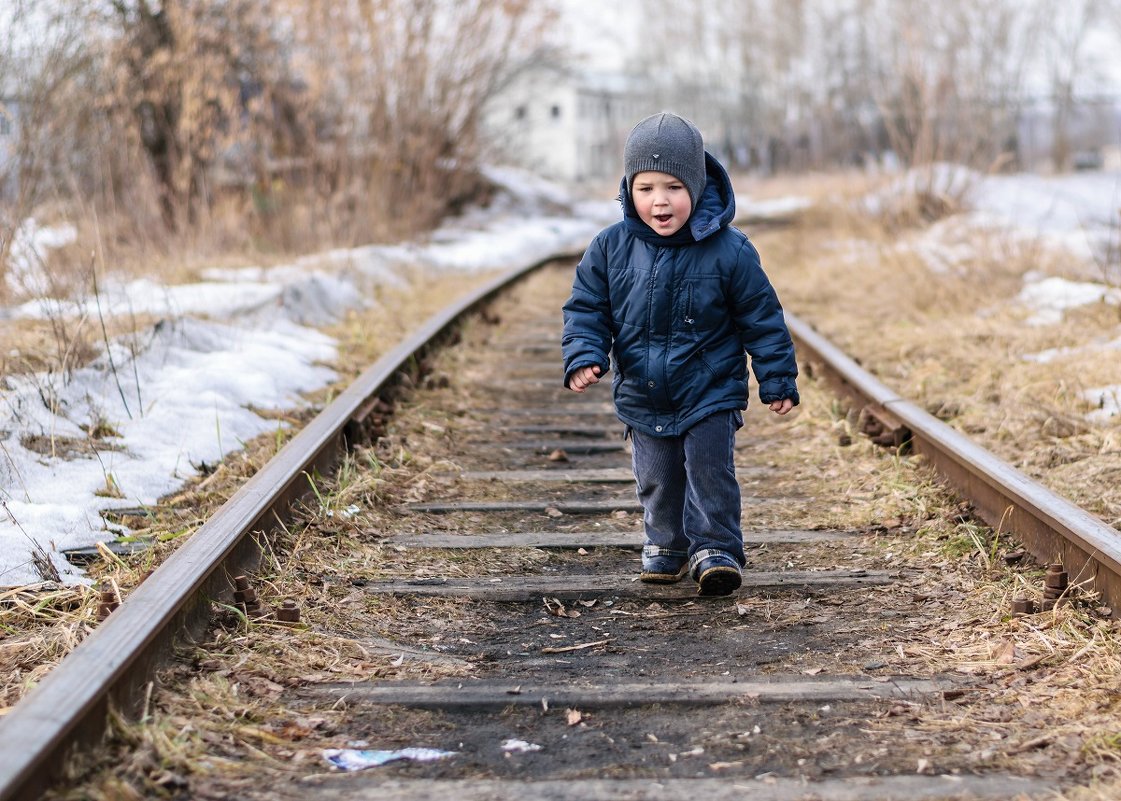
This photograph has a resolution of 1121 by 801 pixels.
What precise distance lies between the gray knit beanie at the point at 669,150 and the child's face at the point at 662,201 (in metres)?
0.03

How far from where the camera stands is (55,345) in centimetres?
531

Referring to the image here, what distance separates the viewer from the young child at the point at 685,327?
11.2 ft

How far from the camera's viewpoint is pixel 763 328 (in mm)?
3443

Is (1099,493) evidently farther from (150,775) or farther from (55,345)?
(55,345)

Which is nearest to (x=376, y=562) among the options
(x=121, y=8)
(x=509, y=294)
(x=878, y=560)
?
(x=878, y=560)

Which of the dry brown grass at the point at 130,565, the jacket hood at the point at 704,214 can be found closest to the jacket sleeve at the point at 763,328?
the jacket hood at the point at 704,214

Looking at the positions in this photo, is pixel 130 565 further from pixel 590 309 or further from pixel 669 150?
pixel 669 150

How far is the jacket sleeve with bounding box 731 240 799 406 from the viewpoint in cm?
339

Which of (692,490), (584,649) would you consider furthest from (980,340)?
(584,649)

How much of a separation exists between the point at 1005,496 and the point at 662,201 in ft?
4.60

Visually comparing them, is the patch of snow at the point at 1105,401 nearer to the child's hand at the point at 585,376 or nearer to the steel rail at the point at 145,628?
the child's hand at the point at 585,376

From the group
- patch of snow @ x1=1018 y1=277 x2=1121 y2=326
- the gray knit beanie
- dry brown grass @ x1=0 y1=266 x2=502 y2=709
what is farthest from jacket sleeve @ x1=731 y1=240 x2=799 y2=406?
patch of snow @ x1=1018 y1=277 x2=1121 y2=326

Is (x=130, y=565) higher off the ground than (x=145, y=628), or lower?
lower

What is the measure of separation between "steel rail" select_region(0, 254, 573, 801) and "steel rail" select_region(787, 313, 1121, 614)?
2159mm
